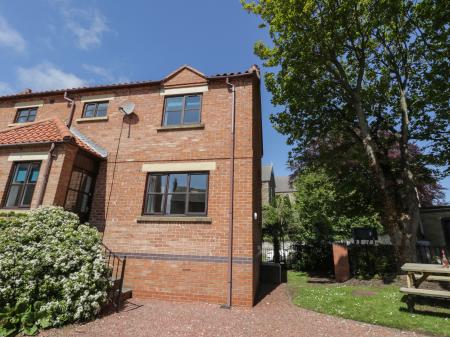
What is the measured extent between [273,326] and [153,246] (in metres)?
4.62

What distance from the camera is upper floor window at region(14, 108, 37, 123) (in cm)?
1224

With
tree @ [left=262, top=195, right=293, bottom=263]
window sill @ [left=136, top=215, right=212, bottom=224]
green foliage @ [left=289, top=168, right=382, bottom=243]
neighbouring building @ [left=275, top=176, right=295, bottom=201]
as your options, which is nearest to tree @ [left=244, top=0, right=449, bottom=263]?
green foliage @ [left=289, top=168, right=382, bottom=243]

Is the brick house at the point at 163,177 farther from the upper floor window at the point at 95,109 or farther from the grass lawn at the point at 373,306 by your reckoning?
the grass lawn at the point at 373,306

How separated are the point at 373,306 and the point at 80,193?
1065 centimetres

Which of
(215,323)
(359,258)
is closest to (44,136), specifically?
(215,323)

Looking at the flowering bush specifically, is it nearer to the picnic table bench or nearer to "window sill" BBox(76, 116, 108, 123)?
"window sill" BBox(76, 116, 108, 123)

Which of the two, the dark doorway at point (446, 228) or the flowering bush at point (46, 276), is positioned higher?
the dark doorway at point (446, 228)

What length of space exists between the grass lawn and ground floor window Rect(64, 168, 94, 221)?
8.47 meters

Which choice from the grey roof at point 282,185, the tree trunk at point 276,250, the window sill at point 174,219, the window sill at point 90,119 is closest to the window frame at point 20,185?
the window sill at point 90,119

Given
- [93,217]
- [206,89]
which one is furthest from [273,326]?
[206,89]

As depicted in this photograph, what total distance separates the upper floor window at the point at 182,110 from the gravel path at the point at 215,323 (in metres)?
6.63

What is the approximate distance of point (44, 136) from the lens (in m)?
9.20

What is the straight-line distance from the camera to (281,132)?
47.8 ft

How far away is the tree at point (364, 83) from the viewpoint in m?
10.7
